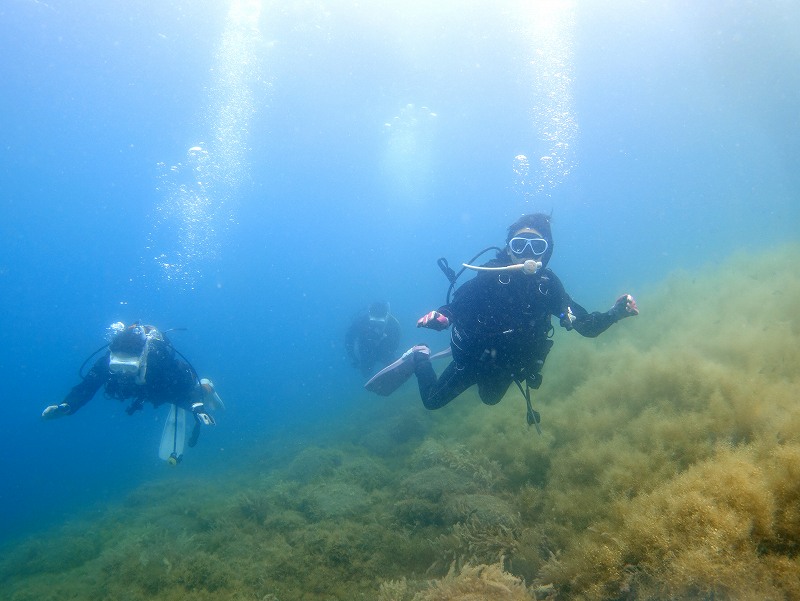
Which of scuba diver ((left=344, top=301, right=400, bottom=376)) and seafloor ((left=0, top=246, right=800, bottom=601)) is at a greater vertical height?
scuba diver ((left=344, top=301, right=400, bottom=376))

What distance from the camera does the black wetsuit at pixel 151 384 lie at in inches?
307

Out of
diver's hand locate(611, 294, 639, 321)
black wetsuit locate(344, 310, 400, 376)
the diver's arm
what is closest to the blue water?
the diver's arm

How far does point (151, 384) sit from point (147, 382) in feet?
0.37

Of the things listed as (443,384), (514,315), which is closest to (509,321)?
(514,315)

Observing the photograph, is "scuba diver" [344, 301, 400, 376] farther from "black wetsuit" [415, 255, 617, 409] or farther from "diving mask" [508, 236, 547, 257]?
"diving mask" [508, 236, 547, 257]

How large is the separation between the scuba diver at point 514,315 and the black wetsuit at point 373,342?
902cm

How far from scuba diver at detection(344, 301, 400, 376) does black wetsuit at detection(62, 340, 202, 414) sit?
695cm

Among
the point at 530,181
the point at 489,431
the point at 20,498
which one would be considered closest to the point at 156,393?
the point at 489,431

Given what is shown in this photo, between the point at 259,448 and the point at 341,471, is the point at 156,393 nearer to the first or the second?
the point at 341,471

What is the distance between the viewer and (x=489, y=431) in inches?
331

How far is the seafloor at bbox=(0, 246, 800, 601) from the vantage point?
3102mm

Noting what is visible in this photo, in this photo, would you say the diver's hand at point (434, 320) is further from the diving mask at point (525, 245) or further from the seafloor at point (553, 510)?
the seafloor at point (553, 510)

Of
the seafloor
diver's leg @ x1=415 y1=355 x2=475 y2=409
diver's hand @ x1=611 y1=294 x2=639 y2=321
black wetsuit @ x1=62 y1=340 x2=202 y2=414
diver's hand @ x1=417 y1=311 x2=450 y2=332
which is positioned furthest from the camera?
black wetsuit @ x1=62 y1=340 x2=202 y2=414

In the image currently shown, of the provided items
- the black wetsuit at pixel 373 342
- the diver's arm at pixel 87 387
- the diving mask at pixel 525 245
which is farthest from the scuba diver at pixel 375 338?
the diving mask at pixel 525 245
